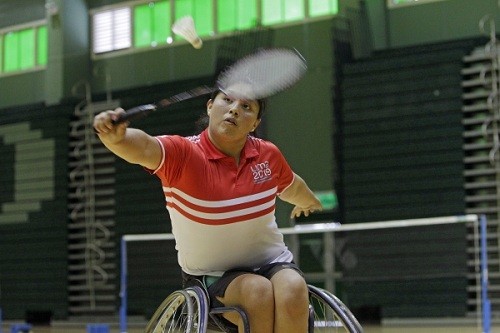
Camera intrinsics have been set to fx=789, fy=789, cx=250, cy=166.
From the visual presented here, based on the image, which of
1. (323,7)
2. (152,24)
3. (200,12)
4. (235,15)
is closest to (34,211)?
(152,24)

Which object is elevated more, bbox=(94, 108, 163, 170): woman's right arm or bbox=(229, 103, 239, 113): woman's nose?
bbox=(229, 103, 239, 113): woman's nose

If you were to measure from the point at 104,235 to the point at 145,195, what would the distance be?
1.13 metres

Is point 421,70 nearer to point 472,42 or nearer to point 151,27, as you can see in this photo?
point 472,42

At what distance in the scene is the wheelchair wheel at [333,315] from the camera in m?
3.00

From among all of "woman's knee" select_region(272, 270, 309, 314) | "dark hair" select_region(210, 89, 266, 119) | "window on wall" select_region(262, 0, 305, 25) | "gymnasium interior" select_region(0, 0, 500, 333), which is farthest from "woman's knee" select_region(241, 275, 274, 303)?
"window on wall" select_region(262, 0, 305, 25)

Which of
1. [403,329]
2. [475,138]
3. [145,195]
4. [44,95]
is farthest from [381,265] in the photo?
[44,95]

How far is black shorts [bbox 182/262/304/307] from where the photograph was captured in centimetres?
303

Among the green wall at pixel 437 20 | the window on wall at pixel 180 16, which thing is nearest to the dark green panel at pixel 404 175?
the green wall at pixel 437 20

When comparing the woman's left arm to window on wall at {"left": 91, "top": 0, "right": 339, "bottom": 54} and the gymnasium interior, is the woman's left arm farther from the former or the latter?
window on wall at {"left": 91, "top": 0, "right": 339, "bottom": 54}

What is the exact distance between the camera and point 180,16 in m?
14.0

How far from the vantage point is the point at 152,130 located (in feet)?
45.2

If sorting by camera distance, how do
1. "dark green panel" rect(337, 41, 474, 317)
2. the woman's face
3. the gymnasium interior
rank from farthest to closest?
the gymnasium interior
"dark green panel" rect(337, 41, 474, 317)
the woman's face

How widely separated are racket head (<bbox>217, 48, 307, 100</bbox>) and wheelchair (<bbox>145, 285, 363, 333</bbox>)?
0.80 metres

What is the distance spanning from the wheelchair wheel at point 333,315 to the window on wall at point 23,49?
1300 centimetres
